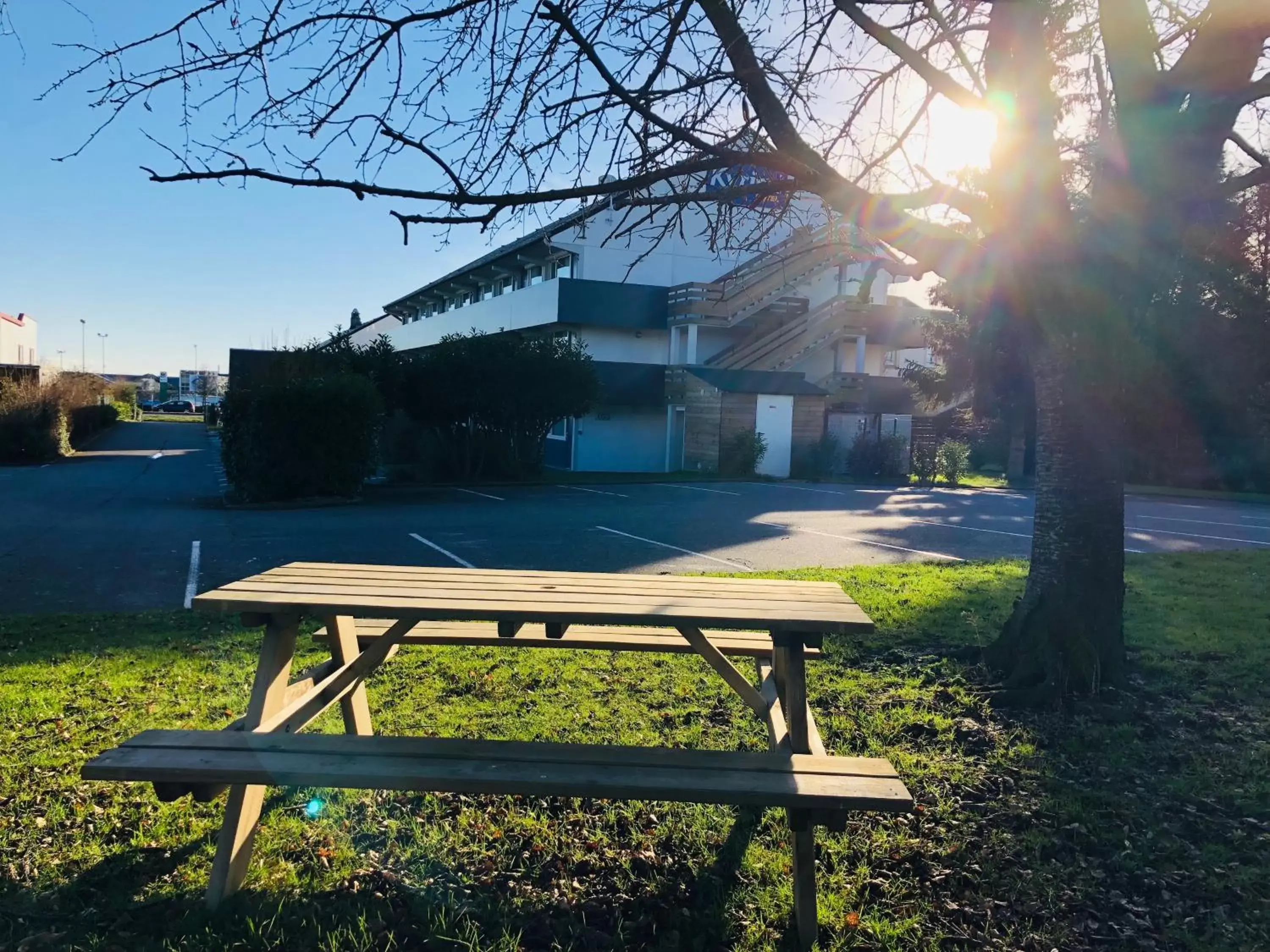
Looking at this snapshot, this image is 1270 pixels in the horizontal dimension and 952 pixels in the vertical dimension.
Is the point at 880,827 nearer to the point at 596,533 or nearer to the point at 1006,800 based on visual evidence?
the point at 1006,800

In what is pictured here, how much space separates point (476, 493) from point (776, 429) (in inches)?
467

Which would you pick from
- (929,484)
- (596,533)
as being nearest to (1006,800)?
(596,533)

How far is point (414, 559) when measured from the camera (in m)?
10.7

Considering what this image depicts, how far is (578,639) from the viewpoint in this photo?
4.20 metres

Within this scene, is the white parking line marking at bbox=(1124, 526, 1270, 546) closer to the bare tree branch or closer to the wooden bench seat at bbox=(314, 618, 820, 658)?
the bare tree branch

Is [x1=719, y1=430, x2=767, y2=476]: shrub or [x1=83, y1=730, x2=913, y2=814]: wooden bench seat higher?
[x1=719, y1=430, x2=767, y2=476]: shrub

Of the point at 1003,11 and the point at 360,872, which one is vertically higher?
the point at 1003,11

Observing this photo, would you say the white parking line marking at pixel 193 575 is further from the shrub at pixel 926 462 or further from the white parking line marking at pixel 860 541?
the shrub at pixel 926 462

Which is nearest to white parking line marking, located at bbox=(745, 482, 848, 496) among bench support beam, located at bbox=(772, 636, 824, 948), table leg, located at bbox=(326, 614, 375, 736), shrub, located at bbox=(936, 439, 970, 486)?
shrub, located at bbox=(936, 439, 970, 486)

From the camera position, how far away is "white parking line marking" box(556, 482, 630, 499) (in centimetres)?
2066

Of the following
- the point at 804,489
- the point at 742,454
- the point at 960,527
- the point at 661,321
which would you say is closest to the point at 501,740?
the point at 960,527

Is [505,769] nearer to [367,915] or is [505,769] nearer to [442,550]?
[367,915]

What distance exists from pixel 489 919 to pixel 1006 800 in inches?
83.9

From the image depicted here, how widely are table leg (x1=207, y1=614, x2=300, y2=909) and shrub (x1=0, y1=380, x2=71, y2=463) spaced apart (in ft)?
100.0
